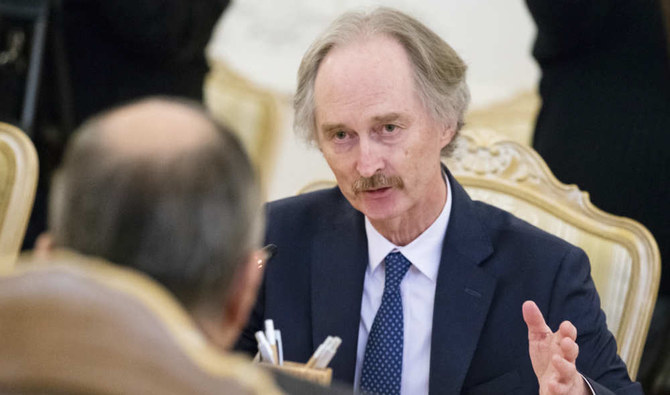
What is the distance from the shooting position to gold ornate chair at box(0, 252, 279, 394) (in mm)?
660

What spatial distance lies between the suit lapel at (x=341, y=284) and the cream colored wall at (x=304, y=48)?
1.85 m

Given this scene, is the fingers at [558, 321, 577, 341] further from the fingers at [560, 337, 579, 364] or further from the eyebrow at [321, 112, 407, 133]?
the eyebrow at [321, 112, 407, 133]

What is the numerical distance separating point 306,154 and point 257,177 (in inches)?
135

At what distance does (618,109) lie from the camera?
354 cm

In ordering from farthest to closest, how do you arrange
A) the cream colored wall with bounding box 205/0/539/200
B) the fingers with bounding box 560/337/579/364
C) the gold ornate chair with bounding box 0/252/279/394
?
1. the cream colored wall with bounding box 205/0/539/200
2. the fingers with bounding box 560/337/579/364
3. the gold ornate chair with bounding box 0/252/279/394

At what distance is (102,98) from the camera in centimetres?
420

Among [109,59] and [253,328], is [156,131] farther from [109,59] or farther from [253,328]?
[109,59]

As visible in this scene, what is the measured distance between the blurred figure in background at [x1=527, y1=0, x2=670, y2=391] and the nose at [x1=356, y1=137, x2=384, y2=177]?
6.14 ft

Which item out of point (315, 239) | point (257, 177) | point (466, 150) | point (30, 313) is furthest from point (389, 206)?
point (30, 313)

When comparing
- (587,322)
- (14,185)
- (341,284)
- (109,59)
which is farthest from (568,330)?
(109,59)

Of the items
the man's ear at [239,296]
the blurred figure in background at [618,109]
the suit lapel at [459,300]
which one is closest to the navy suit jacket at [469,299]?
the suit lapel at [459,300]

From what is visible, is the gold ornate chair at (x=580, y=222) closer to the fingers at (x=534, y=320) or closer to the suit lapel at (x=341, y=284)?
the suit lapel at (x=341, y=284)

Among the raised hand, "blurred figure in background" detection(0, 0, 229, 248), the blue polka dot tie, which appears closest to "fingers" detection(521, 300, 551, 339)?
the raised hand

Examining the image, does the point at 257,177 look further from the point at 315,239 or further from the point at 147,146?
the point at 315,239
